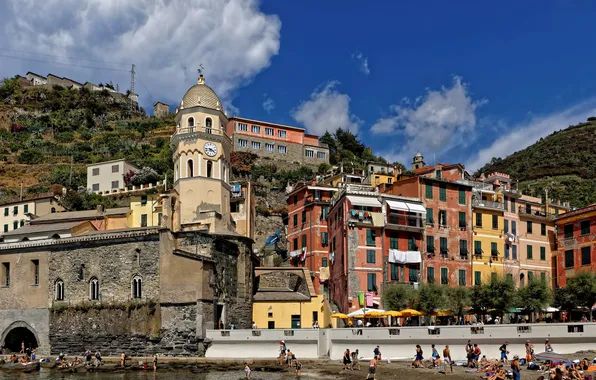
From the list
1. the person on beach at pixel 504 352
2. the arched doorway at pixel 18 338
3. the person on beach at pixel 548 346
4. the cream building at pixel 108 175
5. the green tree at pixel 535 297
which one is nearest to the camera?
the person on beach at pixel 548 346

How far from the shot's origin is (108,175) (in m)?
93.2

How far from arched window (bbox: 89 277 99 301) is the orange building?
51.9 meters

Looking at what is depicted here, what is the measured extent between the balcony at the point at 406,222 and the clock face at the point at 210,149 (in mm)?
15670

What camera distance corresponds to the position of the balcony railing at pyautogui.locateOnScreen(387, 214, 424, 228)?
5534cm

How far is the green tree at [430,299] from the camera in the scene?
160ft

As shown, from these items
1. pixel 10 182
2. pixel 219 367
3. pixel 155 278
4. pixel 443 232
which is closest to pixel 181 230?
pixel 155 278

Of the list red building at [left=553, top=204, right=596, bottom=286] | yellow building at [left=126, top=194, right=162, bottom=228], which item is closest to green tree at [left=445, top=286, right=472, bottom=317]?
red building at [left=553, top=204, right=596, bottom=286]

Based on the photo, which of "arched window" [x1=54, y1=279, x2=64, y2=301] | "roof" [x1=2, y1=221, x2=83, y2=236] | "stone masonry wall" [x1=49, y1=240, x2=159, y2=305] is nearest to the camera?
"stone masonry wall" [x1=49, y1=240, x2=159, y2=305]

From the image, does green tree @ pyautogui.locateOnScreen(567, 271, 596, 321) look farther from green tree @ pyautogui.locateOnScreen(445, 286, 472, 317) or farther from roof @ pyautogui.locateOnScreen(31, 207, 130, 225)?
roof @ pyautogui.locateOnScreen(31, 207, 130, 225)

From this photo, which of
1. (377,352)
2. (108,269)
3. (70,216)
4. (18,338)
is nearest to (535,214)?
(377,352)

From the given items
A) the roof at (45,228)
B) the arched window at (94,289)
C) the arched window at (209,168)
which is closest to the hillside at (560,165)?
the arched window at (209,168)

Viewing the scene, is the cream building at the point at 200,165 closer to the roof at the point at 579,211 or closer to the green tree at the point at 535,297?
the green tree at the point at 535,297

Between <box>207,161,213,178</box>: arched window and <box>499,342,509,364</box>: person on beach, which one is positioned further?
<box>207,161,213,178</box>: arched window

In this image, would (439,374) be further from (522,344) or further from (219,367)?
(219,367)
